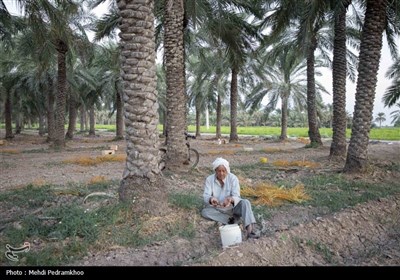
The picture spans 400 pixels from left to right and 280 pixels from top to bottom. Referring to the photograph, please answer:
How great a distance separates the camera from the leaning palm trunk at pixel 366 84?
9.31 metres

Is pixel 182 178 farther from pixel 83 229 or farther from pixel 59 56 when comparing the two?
pixel 59 56

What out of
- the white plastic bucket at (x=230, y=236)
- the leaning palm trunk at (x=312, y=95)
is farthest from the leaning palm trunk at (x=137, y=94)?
the leaning palm trunk at (x=312, y=95)

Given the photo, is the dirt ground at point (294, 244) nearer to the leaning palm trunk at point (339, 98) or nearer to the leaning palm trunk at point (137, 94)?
the leaning palm trunk at point (137, 94)

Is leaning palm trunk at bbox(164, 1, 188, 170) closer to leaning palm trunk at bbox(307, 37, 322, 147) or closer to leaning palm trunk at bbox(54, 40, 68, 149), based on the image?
leaning palm trunk at bbox(54, 40, 68, 149)

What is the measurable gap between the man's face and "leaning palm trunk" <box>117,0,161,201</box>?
1.11m

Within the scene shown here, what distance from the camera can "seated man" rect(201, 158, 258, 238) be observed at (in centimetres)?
504

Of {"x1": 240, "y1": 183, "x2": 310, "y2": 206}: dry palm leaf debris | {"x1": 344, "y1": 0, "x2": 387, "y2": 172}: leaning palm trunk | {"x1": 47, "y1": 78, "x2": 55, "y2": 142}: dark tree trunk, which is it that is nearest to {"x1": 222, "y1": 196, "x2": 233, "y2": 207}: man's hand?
{"x1": 240, "y1": 183, "x2": 310, "y2": 206}: dry palm leaf debris

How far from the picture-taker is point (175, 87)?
383 inches

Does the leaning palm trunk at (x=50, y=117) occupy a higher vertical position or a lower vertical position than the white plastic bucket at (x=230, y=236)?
higher

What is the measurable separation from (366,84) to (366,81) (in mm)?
85

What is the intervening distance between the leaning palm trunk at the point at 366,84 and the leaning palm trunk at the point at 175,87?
4851 mm

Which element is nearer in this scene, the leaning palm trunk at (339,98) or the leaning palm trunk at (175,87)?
the leaning palm trunk at (175,87)

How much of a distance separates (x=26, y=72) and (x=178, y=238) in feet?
80.2
